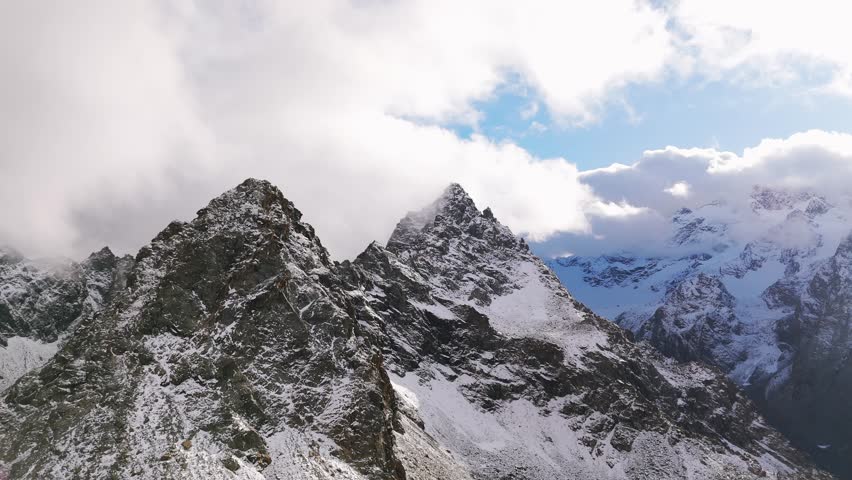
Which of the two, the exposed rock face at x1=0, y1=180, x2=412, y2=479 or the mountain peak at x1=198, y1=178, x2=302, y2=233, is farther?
the mountain peak at x1=198, y1=178, x2=302, y2=233

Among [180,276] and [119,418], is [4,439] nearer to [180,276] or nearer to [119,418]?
[119,418]

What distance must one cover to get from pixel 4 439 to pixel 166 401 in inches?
843

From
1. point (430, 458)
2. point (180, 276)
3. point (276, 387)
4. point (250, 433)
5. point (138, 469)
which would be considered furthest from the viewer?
point (430, 458)

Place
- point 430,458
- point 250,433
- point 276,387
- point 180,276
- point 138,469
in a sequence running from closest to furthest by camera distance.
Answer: point 138,469 < point 250,433 < point 276,387 < point 180,276 < point 430,458

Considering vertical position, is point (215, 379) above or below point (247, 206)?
below

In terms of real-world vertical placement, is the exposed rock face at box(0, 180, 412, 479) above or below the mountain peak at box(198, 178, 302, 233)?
below

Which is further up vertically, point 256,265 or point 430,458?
point 256,265

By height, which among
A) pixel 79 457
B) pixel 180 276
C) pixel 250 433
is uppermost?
pixel 180 276

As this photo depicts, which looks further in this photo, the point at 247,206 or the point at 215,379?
the point at 247,206

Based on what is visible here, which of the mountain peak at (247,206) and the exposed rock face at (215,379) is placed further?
the mountain peak at (247,206)

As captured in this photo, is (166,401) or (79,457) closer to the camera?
(79,457)

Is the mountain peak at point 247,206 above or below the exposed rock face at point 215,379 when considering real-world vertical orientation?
above

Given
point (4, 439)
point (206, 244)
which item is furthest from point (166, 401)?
point (206, 244)

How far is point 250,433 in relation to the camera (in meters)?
115
